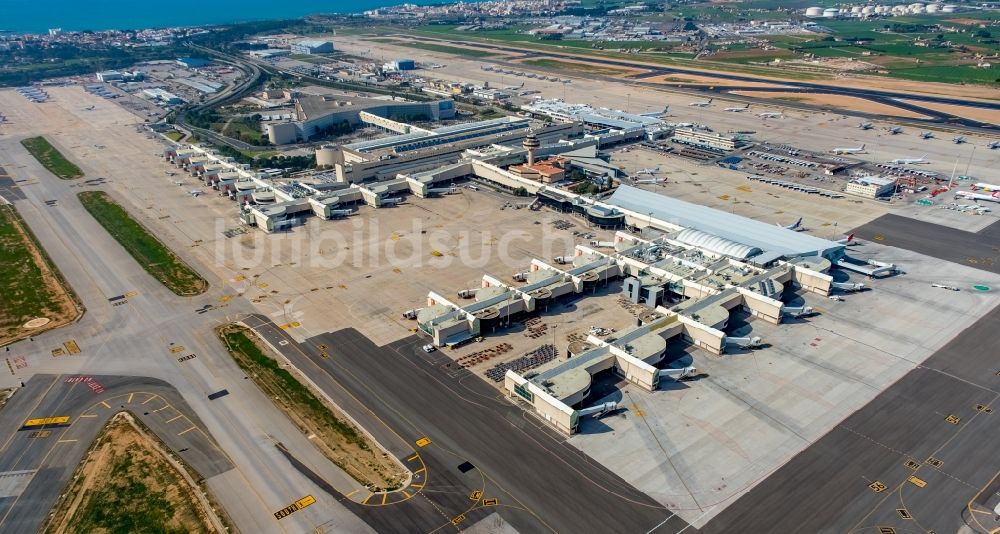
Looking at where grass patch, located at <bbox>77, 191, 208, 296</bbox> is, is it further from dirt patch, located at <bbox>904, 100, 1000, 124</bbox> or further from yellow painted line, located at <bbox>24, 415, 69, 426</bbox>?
dirt patch, located at <bbox>904, 100, 1000, 124</bbox>

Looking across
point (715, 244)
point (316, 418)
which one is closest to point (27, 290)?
point (316, 418)

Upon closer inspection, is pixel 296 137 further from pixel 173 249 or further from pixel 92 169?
pixel 173 249

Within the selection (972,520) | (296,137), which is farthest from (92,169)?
(972,520)

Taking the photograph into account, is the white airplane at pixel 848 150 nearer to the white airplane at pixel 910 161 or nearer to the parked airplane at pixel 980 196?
the white airplane at pixel 910 161

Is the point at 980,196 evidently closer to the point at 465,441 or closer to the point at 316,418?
the point at 465,441

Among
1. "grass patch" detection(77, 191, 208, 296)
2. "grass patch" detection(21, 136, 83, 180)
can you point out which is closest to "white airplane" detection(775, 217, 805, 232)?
"grass patch" detection(77, 191, 208, 296)

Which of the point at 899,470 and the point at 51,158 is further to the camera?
the point at 51,158
